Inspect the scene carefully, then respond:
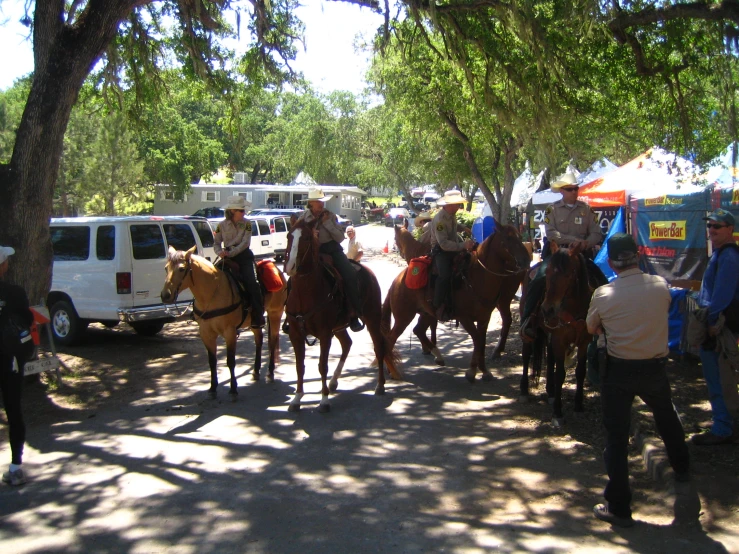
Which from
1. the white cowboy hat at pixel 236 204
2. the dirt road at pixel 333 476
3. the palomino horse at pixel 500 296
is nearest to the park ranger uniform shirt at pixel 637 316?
the dirt road at pixel 333 476

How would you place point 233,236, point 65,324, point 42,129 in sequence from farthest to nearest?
point 65,324
point 233,236
point 42,129

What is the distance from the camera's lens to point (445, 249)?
871 cm

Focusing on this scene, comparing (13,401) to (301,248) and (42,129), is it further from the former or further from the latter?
(42,129)

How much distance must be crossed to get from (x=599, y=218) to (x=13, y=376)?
48.1 ft

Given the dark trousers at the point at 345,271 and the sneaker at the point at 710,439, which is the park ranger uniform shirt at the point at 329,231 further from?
the sneaker at the point at 710,439

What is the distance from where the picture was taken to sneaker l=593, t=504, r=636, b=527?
4562mm

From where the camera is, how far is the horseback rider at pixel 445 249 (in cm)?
868

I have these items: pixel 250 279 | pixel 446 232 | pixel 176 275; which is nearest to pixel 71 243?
pixel 250 279

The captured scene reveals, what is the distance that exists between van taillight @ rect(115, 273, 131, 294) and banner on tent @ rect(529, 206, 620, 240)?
7.62m

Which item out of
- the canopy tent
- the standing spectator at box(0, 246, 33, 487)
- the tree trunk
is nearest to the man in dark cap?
the standing spectator at box(0, 246, 33, 487)

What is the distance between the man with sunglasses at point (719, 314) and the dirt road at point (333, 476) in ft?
1.27

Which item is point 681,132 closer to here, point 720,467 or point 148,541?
point 720,467

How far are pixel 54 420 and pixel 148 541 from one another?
3773 millimetres

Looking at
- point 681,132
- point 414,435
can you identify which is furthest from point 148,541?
point 681,132
